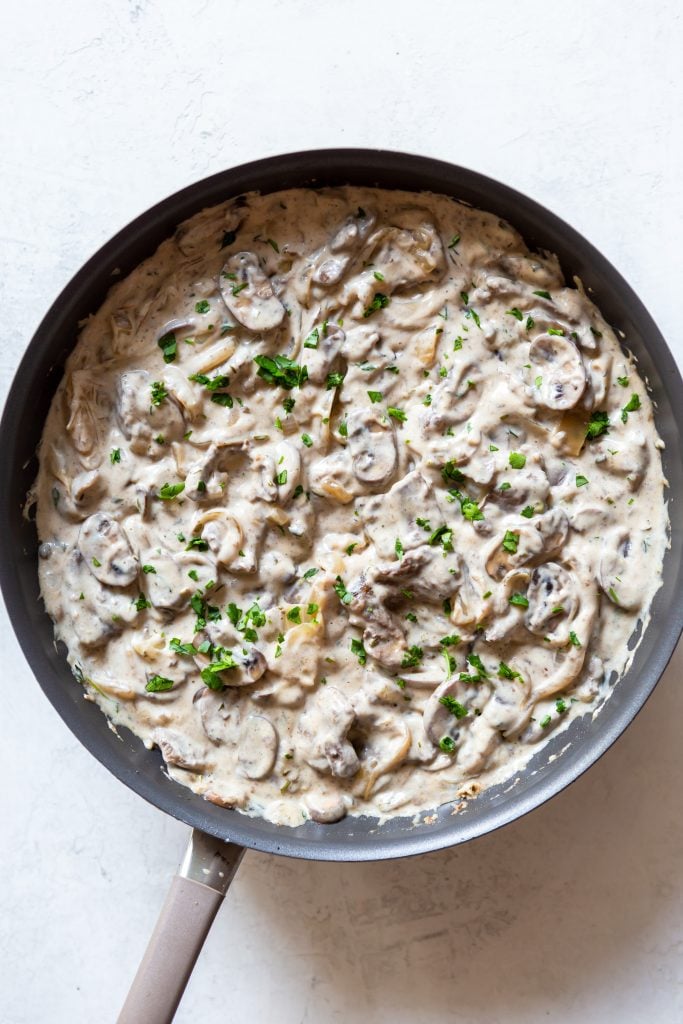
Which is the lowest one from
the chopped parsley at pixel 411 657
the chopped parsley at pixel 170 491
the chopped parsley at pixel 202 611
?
the chopped parsley at pixel 202 611

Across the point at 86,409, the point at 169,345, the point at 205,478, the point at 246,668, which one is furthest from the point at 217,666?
the point at 169,345

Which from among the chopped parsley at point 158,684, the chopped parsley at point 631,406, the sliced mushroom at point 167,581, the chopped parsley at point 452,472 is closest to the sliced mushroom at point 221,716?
the chopped parsley at point 158,684

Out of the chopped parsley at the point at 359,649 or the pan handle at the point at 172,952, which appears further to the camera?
the chopped parsley at the point at 359,649

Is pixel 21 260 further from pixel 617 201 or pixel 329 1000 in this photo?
pixel 329 1000

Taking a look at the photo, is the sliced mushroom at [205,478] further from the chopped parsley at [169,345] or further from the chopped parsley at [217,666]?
the chopped parsley at [217,666]

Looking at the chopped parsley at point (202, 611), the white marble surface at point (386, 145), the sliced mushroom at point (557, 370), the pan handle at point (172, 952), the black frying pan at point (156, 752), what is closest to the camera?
the pan handle at point (172, 952)

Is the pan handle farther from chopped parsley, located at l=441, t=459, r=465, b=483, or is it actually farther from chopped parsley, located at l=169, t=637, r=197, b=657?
chopped parsley, located at l=441, t=459, r=465, b=483

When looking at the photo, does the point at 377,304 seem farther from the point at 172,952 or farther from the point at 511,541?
the point at 172,952

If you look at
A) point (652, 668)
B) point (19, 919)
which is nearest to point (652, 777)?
point (652, 668)
